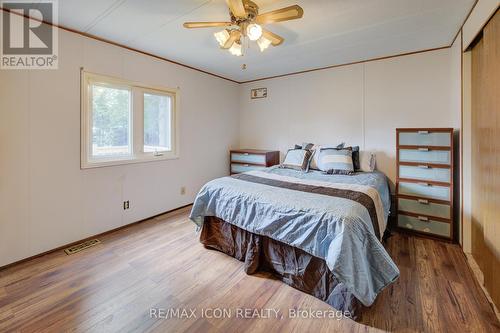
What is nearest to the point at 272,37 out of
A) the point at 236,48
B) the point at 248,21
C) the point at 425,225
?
the point at 248,21

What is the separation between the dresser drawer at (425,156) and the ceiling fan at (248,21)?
206cm

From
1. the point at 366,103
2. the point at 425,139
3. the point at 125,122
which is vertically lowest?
the point at 425,139

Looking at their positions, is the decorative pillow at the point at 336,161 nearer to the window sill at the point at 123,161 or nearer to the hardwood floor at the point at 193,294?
the hardwood floor at the point at 193,294

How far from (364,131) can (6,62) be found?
4.16m

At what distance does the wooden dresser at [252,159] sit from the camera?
13.5 ft

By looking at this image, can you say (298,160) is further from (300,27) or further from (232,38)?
(232,38)

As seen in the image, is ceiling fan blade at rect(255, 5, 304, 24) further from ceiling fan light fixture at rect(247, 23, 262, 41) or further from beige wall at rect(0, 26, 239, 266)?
beige wall at rect(0, 26, 239, 266)

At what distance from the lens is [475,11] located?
1980 millimetres

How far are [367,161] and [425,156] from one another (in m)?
0.65

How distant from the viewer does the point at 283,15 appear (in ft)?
5.78

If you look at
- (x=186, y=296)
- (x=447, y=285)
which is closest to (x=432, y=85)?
(x=447, y=285)

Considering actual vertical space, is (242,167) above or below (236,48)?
below

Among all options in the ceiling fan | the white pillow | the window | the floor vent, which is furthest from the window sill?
the white pillow

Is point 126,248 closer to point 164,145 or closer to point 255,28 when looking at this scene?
point 164,145
